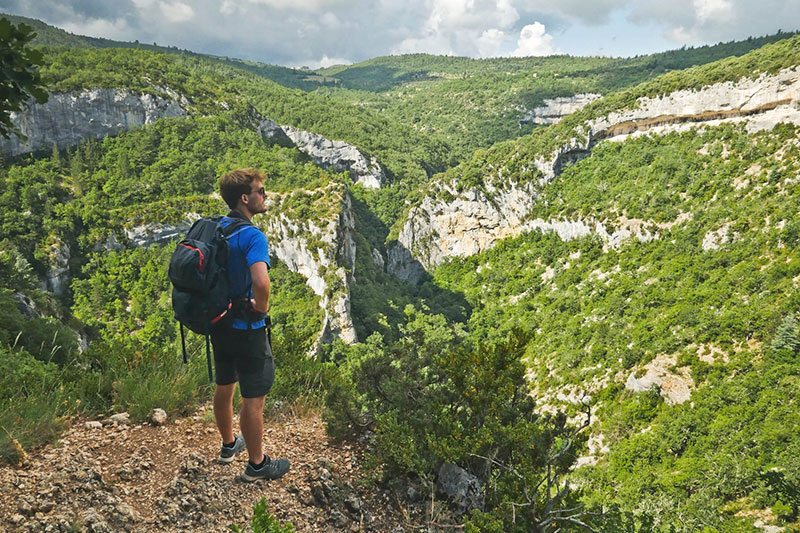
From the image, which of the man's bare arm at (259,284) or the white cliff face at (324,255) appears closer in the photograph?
the man's bare arm at (259,284)

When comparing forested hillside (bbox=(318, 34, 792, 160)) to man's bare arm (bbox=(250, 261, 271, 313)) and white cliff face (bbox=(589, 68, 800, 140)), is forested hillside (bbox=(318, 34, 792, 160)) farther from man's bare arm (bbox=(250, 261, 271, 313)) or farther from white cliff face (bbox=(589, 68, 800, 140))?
man's bare arm (bbox=(250, 261, 271, 313))

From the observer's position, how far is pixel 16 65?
2.36 m

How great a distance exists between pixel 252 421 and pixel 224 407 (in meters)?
0.34

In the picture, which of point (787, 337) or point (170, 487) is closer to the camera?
point (170, 487)

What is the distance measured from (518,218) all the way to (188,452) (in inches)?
2358

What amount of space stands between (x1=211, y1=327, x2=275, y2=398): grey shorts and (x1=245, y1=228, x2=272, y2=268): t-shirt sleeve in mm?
505

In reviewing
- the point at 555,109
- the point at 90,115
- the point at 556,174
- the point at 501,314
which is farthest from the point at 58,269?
the point at 555,109

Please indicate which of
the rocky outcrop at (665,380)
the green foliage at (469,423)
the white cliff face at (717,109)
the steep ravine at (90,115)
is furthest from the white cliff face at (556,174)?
the green foliage at (469,423)

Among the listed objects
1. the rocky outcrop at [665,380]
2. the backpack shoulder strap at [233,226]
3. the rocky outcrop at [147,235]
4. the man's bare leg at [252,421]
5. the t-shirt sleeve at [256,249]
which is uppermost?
the backpack shoulder strap at [233,226]

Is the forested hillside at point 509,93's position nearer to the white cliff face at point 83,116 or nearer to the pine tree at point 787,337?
the white cliff face at point 83,116

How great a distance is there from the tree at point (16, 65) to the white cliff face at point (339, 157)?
279 ft

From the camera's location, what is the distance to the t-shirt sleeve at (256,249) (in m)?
2.55

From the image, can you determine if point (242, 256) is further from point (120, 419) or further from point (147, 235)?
point (147, 235)

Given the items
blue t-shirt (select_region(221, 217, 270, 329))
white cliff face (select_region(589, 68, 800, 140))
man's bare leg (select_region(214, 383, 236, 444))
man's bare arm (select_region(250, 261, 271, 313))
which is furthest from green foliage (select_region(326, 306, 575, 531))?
white cliff face (select_region(589, 68, 800, 140))
